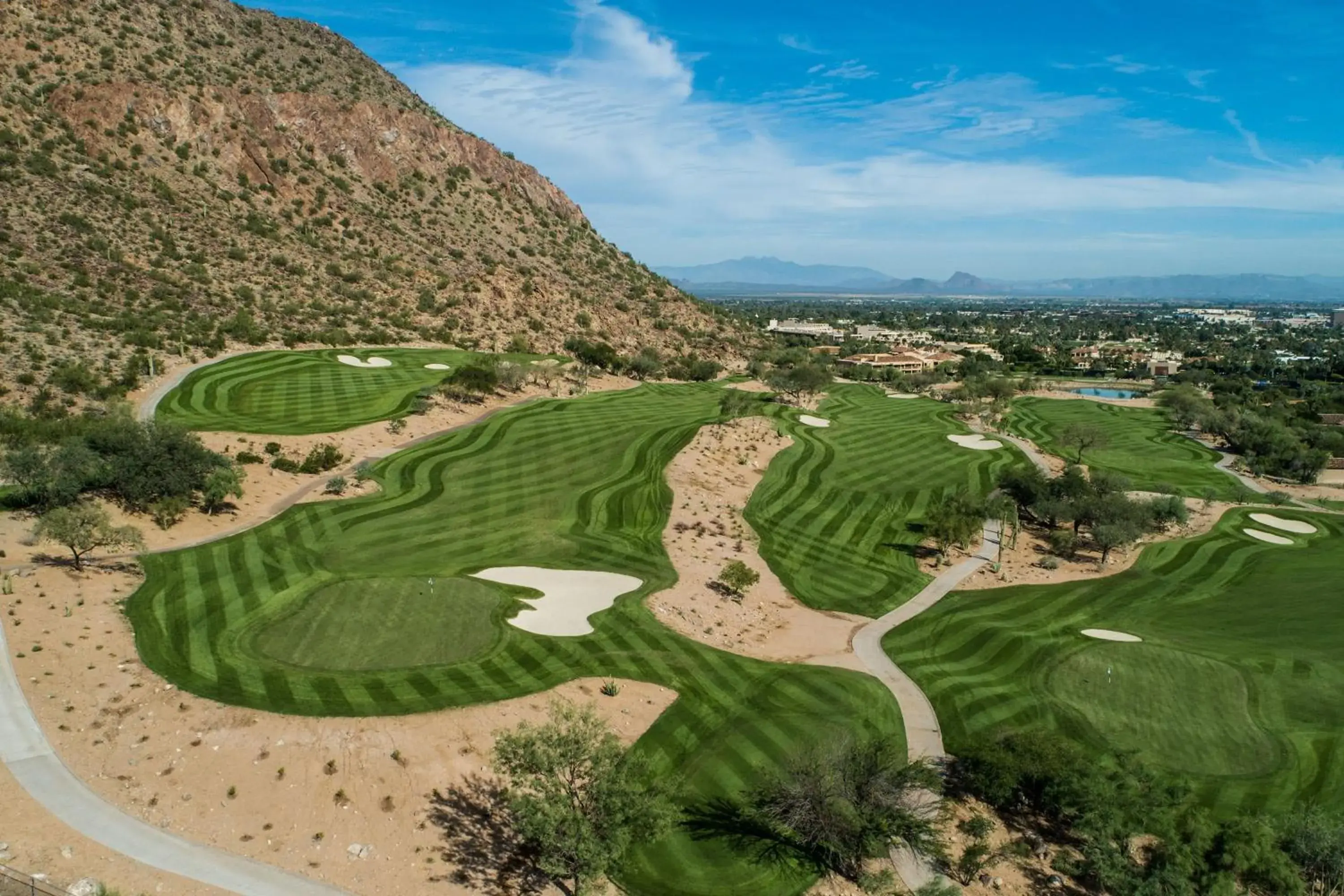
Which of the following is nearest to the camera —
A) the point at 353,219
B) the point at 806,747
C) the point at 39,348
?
the point at 806,747

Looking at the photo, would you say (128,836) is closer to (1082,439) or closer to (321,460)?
(321,460)

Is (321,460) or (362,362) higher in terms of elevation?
(362,362)

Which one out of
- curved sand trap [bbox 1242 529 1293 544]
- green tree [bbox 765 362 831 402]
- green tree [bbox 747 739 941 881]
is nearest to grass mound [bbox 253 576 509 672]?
green tree [bbox 747 739 941 881]

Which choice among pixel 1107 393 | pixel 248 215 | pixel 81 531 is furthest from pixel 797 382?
pixel 1107 393

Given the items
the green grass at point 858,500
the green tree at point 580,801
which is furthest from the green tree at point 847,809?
the green grass at point 858,500

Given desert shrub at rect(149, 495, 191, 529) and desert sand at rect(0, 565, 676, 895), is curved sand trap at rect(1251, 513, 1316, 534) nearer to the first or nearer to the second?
desert sand at rect(0, 565, 676, 895)

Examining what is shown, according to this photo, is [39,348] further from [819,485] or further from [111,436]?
[819,485]

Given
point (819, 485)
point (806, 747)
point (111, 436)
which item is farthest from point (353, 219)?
point (806, 747)
